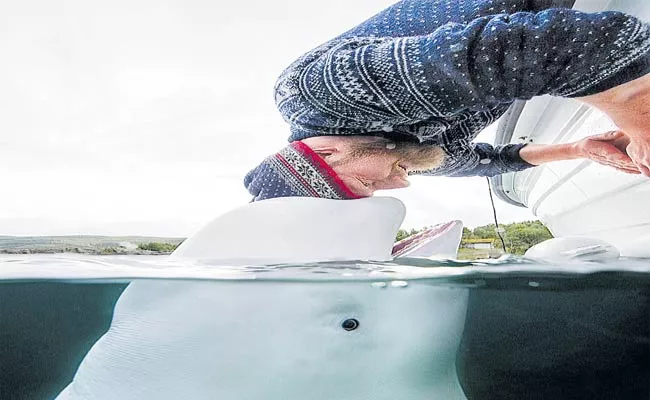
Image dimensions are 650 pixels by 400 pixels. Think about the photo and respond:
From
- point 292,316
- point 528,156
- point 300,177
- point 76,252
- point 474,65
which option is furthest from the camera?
point 76,252

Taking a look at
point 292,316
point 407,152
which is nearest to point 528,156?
point 407,152

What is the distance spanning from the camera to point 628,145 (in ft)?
3.35

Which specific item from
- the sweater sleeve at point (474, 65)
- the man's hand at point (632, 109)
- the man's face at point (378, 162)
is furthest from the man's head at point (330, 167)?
the man's hand at point (632, 109)

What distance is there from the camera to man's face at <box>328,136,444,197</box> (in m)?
1.06

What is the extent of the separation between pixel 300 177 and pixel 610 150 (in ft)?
2.35

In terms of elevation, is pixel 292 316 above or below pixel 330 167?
below

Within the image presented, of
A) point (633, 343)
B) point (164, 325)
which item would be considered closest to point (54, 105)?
point (164, 325)

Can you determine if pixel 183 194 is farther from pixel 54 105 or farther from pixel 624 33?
pixel 624 33

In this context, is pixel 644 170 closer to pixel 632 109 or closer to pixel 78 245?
pixel 632 109

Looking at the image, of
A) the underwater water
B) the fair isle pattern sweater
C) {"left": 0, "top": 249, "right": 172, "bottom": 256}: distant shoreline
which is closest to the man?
the fair isle pattern sweater

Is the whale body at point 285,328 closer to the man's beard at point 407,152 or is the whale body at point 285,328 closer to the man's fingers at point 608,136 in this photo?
the man's beard at point 407,152

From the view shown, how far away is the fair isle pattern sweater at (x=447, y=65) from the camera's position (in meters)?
0.75

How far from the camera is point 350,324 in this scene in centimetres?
116

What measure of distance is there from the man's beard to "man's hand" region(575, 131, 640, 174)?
350mm
